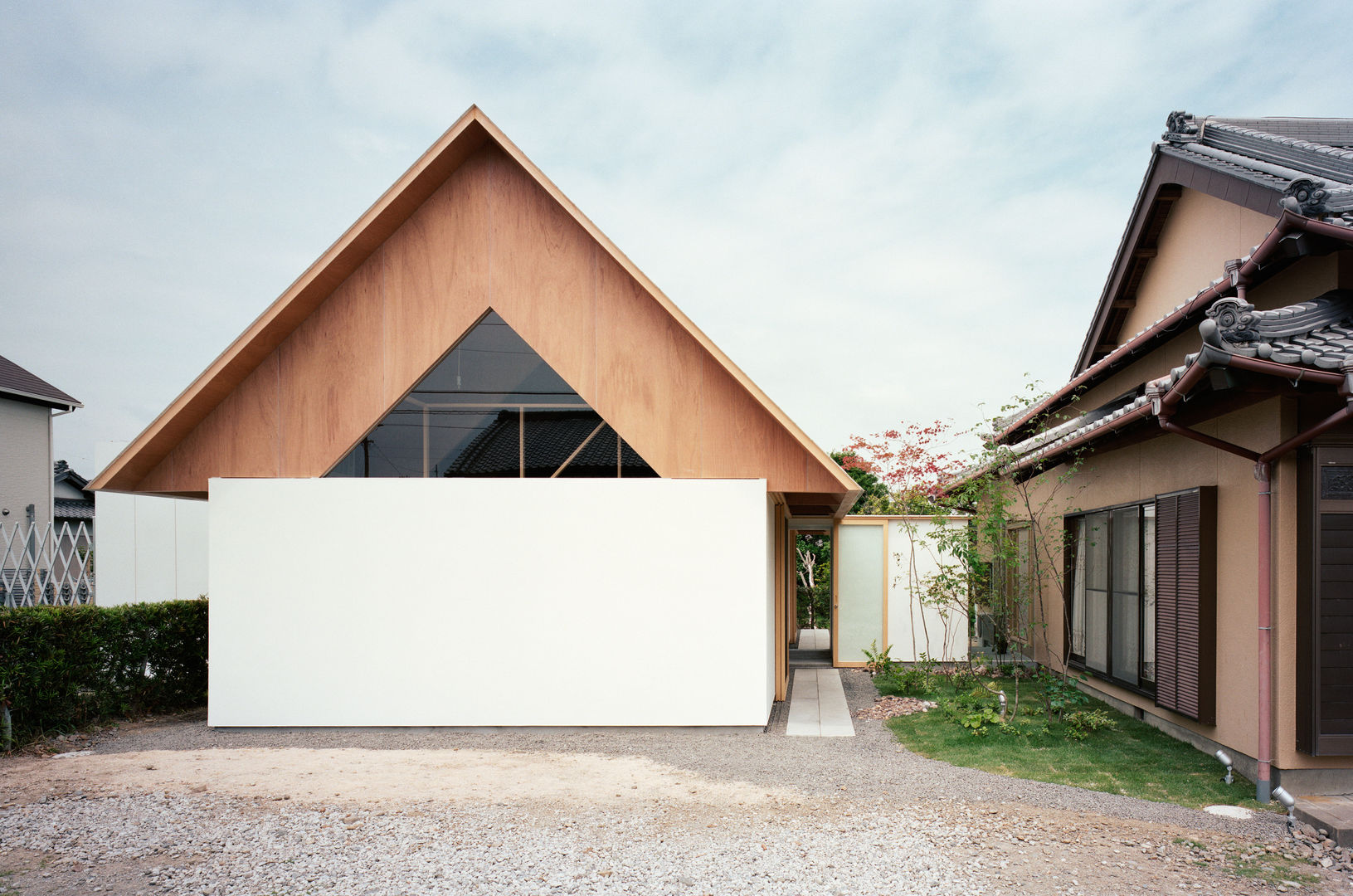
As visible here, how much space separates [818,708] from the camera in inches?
393

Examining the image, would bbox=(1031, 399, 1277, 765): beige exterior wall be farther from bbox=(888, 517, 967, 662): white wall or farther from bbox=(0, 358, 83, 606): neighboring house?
bbox=(0, 358, 83, 606): neighboring house

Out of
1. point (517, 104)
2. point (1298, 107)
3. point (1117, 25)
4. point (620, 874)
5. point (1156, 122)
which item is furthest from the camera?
point (517, 104)

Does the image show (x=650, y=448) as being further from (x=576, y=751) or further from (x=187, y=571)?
(x=187, y=571)

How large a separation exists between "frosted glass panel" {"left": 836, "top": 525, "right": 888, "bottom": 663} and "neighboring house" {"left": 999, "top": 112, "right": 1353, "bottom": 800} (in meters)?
3.91

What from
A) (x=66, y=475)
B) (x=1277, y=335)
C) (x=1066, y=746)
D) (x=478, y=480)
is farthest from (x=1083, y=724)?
(x=66, y=475)

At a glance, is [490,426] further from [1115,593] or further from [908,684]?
[1115,593]

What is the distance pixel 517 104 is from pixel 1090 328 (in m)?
15.0

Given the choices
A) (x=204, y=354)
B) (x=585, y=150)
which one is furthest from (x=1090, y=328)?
(x=204, y=354)

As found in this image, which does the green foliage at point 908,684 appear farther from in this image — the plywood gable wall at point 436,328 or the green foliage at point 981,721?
the plywood gable wall at point 436,328

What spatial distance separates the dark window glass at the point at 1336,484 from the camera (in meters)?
5.77

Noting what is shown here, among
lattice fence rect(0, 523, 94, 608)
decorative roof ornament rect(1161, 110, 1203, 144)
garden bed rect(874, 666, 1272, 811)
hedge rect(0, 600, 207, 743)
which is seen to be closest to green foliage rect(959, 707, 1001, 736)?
garden bed rect(874, 666, 1272, 811)

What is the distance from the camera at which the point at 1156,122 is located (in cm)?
1766

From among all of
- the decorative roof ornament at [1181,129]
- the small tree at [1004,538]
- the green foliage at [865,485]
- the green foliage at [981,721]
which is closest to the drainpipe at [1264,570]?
the green foliage at [981,721]

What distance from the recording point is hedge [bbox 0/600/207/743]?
7.81 meters
